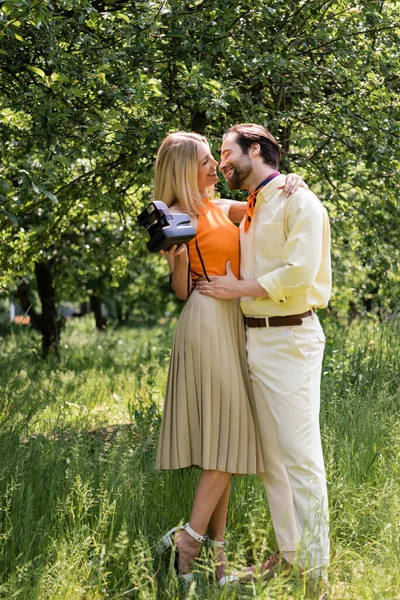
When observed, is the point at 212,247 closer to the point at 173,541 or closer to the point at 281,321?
the point at 281,321

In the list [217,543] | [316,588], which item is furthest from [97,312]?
[316,588]

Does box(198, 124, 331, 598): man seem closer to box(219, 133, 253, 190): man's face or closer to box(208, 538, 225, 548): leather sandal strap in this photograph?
box(219, 133, 253, 190): man's face

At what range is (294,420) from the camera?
3348 mm

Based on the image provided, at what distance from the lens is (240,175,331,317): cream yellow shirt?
326cm

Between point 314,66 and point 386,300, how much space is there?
9.91 feet

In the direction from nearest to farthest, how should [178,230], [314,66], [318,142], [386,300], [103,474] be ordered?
[178,230]
[103,474]
[314,66]
[318,142]
[386,300]

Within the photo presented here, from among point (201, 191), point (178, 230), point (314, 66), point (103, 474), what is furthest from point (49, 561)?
point (314, 66)

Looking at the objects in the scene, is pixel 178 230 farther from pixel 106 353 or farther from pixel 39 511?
pixel 106 353

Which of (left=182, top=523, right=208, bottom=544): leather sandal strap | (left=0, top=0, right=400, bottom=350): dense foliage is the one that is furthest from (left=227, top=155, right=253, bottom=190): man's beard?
(left=182, top=523, right=208, bottom=544): leather sandal strap

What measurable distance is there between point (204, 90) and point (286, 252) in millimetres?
1902

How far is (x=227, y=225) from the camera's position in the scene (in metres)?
3.61

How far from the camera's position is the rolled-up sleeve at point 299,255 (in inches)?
128

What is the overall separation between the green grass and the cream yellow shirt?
92 centimetres

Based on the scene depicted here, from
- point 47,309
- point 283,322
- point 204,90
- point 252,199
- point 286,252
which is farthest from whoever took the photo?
point 47,309
